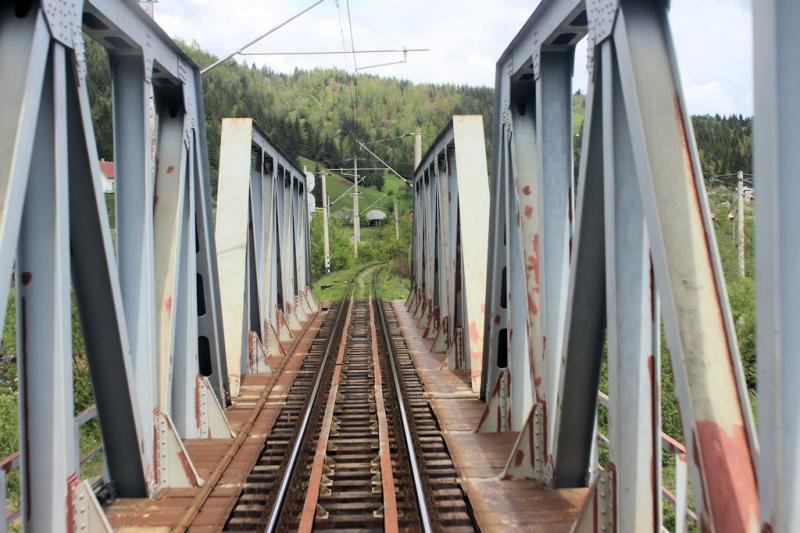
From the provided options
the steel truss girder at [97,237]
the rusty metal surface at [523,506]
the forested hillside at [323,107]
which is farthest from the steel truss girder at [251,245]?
the forested hillside at [323,107]

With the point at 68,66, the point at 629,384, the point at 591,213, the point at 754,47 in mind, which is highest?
the point at 68,66

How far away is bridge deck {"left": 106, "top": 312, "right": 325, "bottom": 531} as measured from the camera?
206 inches

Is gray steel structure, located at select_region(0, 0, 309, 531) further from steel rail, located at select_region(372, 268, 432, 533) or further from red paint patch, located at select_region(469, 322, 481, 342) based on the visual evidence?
red paint patch, located at select_region(469, 322, 481, 342)

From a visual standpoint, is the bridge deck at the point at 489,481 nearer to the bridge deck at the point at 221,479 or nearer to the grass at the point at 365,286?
the bridge deck at the point at 221,479

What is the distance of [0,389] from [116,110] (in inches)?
484

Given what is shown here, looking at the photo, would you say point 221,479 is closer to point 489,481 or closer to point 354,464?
point 354,464

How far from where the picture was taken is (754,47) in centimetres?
231

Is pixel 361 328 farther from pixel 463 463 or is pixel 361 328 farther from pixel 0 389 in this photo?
pixel 463 463

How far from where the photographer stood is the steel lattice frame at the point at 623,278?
2.79 m

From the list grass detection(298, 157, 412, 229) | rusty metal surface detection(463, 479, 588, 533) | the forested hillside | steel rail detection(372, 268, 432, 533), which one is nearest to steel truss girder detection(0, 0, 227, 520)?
steel rail detection(372, 268, 432, 533)

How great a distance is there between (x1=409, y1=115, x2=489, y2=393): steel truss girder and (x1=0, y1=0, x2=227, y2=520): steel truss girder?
431 cm

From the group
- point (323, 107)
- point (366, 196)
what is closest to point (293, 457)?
point (366, 196)

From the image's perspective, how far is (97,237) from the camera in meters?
4.28

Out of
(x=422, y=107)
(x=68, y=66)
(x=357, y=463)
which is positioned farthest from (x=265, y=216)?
(x=422, y=107)
